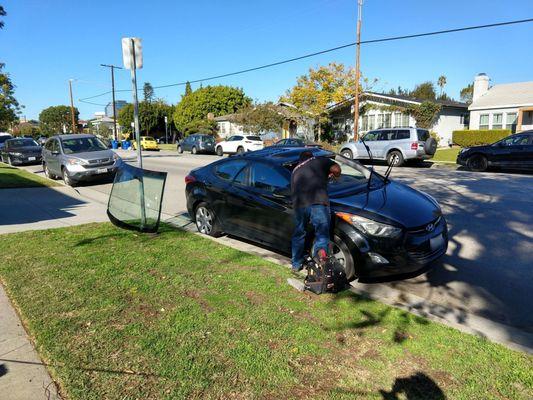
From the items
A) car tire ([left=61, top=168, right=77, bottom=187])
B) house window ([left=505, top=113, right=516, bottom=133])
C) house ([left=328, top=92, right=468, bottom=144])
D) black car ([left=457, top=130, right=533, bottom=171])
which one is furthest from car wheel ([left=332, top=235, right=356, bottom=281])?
house window ([left=505, top=113, right=516, bottom=133])

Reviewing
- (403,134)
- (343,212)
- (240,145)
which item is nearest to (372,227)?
(343,212)

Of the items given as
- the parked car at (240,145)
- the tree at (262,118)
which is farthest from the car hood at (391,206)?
the tree at (262,118)

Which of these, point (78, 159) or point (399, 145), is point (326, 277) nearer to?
point (78, 159)

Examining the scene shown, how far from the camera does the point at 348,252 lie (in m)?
4.57

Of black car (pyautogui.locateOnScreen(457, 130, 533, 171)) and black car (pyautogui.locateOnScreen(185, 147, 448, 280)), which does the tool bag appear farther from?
black car (pyautogui.locateOnScreen(457, 130, 533, 171))

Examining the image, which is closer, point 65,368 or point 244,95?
point 65,368

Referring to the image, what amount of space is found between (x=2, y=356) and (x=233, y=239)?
3.78 meters

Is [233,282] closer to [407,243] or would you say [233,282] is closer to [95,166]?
[407,243]

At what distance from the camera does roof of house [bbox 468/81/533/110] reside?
29025 mm

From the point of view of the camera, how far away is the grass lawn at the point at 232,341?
2.78 m

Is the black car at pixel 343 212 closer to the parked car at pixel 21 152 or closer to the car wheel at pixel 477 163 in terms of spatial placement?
the car wheel at pixel 477 163

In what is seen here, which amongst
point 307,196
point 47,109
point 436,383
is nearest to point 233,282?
point 307,196

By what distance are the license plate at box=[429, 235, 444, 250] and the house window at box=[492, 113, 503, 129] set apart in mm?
30206

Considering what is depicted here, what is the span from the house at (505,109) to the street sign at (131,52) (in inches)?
1163
